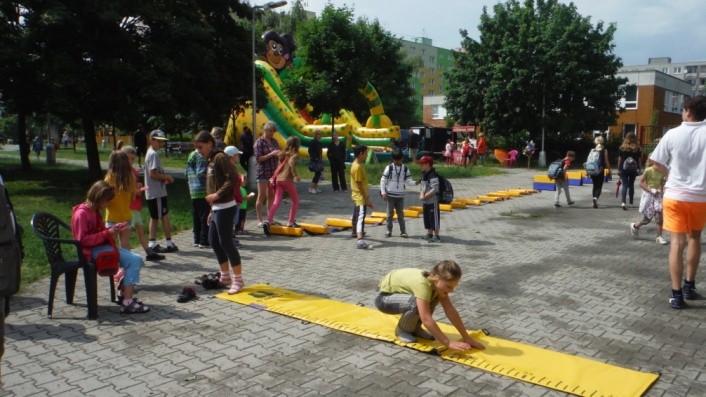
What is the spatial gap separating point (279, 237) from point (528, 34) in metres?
27.0

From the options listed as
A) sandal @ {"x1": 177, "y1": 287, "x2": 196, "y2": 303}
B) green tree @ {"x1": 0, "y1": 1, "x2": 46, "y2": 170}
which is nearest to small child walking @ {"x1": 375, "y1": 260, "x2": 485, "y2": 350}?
sandal @ {"x1": 177, "y1": 287, "x2": 196, "y2": 303}

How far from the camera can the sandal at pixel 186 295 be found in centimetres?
643

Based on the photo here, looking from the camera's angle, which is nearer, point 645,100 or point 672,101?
point 645,100

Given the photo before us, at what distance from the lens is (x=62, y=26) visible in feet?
52.5

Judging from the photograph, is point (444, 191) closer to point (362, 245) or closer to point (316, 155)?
point (362, 245)

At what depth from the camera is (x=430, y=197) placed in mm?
10148

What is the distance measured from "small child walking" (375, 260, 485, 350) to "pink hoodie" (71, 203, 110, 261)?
277 cm

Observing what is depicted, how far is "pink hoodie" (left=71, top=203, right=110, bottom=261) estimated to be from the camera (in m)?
5.83

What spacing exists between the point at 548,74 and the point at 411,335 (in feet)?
101

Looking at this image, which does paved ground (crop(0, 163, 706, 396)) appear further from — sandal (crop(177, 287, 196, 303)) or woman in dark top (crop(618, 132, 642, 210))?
woman in dark top (crop(618, 132, 642, 210))

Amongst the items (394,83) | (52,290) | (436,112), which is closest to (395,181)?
(52,290)

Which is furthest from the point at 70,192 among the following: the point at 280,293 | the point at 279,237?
the point at 280,293

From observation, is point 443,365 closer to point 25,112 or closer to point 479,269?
point 479,269

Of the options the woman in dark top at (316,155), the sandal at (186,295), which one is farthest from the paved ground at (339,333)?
the woman in dark top at (316,155)
